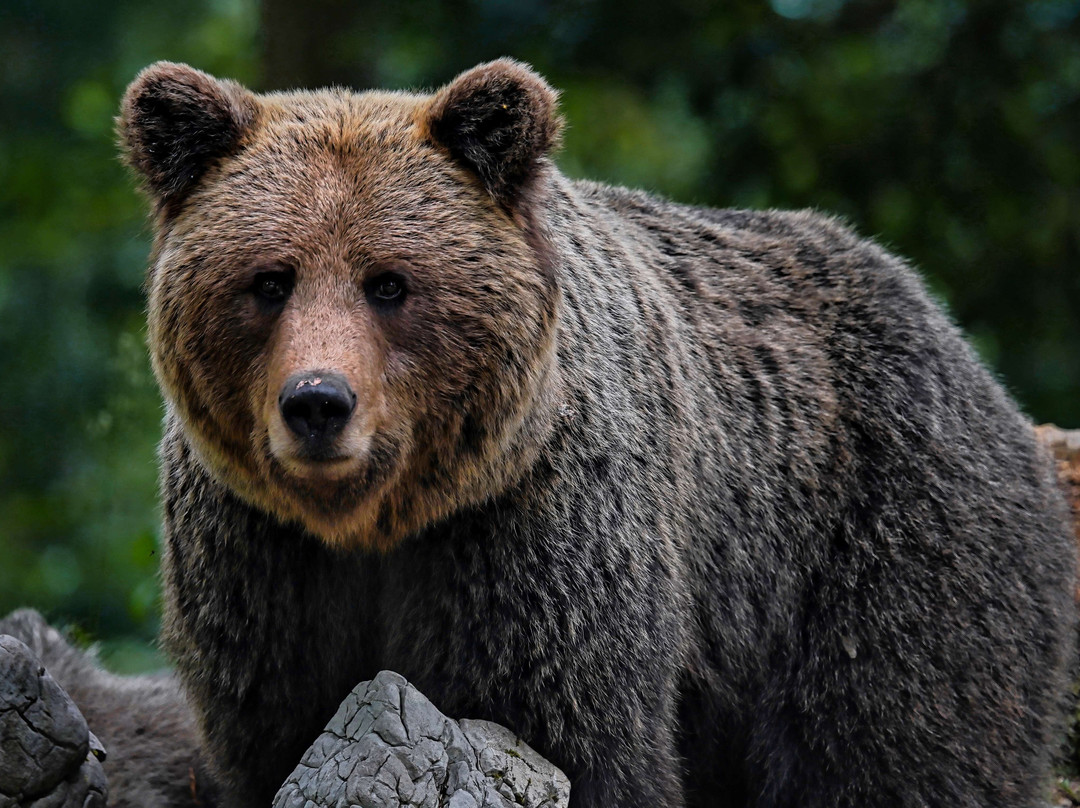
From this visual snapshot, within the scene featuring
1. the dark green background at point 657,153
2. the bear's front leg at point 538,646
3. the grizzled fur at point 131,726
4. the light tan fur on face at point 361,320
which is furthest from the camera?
the dark green background at point 657,153

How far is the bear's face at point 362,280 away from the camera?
4203 mm

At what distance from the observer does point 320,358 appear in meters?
4.00

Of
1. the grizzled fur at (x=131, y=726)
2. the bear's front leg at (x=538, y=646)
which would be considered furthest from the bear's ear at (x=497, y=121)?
the grizzled fur at (x=131, y=726)

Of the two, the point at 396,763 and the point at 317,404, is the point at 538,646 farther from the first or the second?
the point at 317,404

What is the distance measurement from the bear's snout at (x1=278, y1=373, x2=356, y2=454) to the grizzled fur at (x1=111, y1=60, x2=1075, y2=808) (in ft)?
0.14

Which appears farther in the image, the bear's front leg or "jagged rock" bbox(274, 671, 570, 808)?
the bear's front leg

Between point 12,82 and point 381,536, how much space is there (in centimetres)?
934

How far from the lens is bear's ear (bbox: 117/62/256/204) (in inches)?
173

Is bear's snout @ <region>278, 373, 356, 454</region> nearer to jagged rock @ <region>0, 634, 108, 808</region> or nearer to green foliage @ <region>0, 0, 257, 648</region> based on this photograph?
jagged rock @ <region>0, 634, 108, 808</region>

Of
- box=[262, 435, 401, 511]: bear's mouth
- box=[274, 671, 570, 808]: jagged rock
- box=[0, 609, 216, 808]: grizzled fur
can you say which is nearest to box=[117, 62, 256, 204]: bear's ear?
box=[262, 435, 401, 511]: bear's mouth

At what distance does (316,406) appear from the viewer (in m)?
3.90

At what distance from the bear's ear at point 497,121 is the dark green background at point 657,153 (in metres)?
4.90

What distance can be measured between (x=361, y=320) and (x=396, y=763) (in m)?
1.28

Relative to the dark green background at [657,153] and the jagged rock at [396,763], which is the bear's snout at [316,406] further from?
the dark green background at [657,153]
